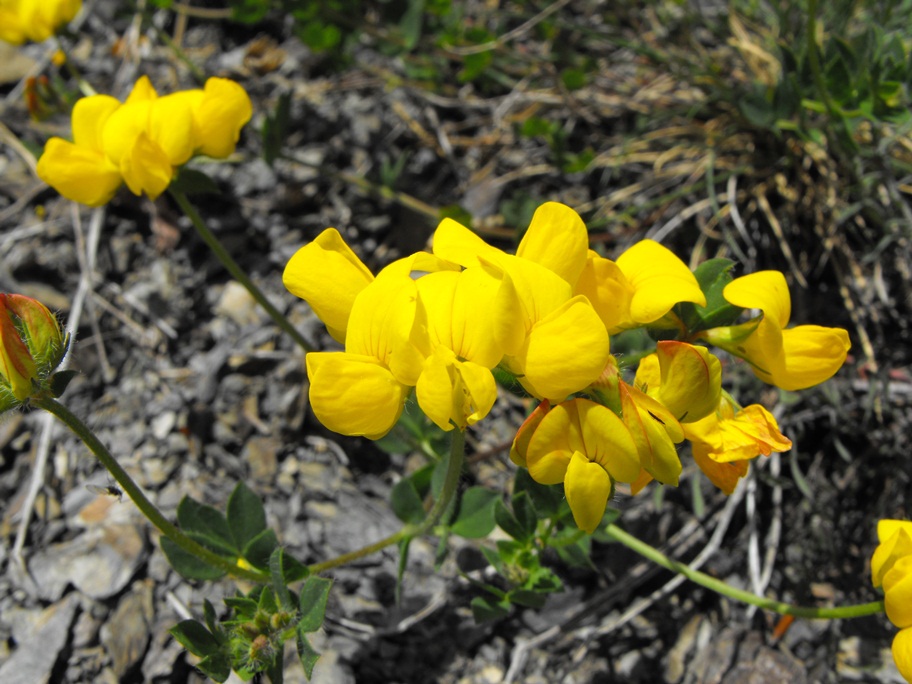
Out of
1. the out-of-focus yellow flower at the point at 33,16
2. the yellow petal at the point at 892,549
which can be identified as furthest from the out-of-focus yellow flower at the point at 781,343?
the out-of-focus yellow flower at the point at 33,16

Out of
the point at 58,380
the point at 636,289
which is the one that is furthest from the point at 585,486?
the point at 58,380

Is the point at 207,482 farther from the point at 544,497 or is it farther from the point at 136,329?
the point at 544,497

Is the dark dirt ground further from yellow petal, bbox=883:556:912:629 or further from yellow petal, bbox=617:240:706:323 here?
yellow petal, bbox=617:240:706:323

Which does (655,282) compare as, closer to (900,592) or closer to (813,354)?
(813,354)

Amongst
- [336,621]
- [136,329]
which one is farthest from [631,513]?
[136,329]

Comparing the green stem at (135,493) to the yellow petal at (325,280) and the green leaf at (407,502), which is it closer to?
the green leaf at (407,502)

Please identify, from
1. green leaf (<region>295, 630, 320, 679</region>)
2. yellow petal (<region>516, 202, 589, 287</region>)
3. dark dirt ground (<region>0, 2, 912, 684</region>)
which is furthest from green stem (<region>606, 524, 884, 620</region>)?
yellow petal (<region>516, 202, 589, 287</region>)

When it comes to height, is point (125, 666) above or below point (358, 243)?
below
